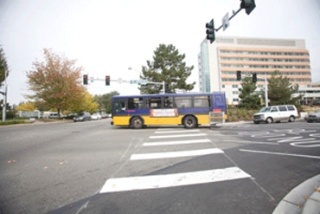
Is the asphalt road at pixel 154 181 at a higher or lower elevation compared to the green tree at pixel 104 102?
lower

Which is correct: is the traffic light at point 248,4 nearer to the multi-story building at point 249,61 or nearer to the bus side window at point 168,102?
the bus side window at point 168,102

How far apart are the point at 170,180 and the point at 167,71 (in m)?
39.9

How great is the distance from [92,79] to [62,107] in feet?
46.3

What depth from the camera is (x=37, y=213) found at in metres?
3.19

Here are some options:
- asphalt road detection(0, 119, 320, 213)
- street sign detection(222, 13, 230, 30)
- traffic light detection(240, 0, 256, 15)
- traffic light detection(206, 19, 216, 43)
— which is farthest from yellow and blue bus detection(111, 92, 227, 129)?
asphalt road detection(0, 119, 320, 213)

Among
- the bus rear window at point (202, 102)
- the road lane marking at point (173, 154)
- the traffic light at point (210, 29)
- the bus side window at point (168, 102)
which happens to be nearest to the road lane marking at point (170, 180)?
the road lane marking at point (173, 154)

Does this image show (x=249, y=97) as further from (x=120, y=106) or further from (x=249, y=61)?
(x=249, y=61)

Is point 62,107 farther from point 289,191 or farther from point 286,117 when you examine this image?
point 289,191

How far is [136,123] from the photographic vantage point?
17656 mm

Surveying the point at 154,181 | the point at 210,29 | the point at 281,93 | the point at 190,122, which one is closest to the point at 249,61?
the point at 281,93

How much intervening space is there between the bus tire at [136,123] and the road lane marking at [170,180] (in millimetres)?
12689

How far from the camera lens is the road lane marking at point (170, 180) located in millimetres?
4214

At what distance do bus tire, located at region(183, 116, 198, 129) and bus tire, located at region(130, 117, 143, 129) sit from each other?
3.62 m

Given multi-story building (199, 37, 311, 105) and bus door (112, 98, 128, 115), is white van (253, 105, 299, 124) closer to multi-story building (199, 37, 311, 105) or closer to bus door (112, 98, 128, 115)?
bus door (112, 98, 128, 115)
